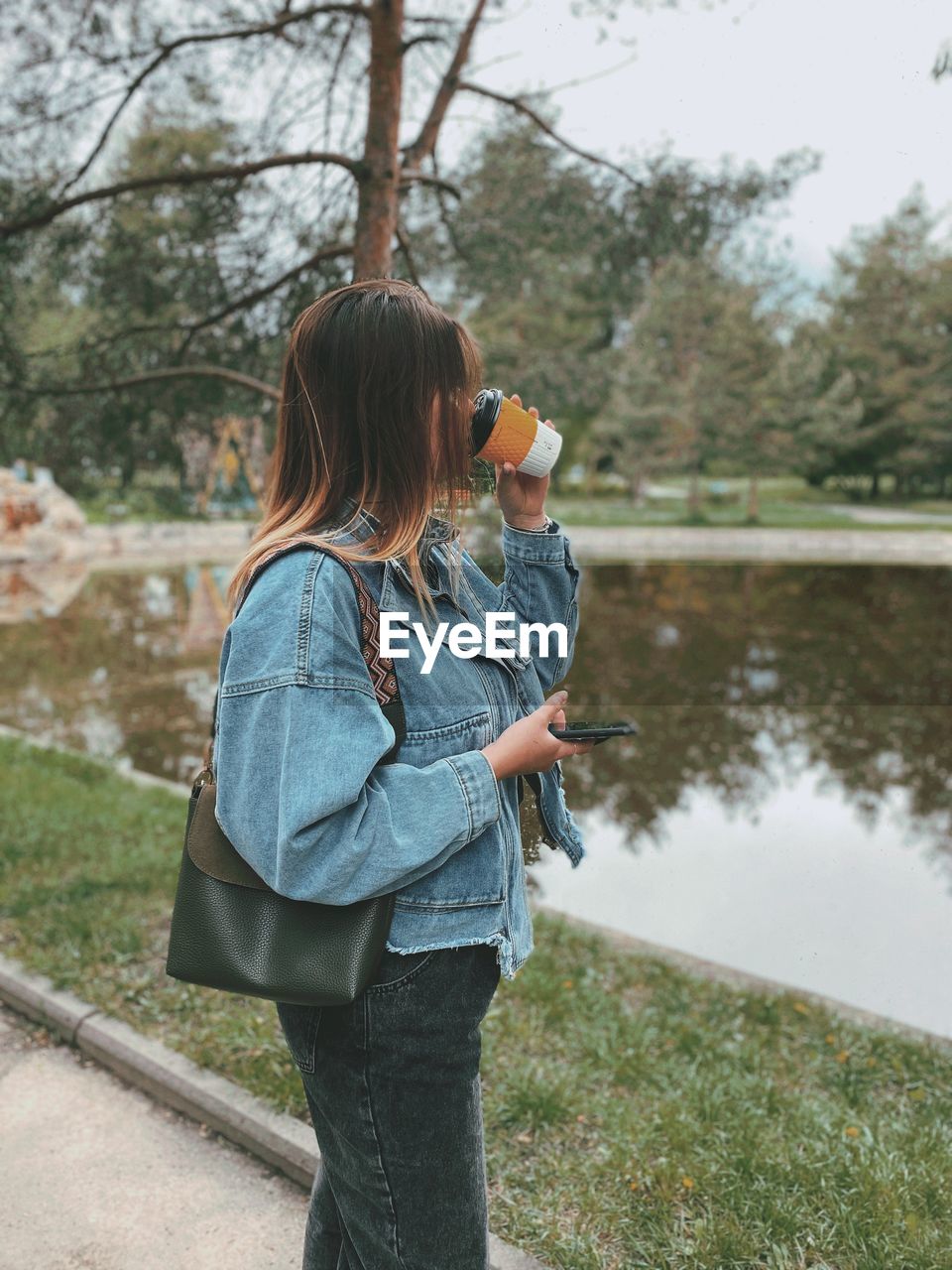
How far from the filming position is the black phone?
3.73ft

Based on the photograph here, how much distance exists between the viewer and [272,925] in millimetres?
1026

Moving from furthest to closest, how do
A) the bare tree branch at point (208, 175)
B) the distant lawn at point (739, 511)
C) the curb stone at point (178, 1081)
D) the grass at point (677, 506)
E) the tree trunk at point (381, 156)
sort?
the distant lawn at point (739, 511)
the grass at point (677, 506)
the bare tree branch at point (208, 175)
the tree trunk at point (381, 156)
the curb stone at point (178, 1081)

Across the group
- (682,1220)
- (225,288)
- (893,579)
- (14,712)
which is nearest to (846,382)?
(893,579)

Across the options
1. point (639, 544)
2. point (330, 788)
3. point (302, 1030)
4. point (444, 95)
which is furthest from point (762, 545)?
point (330, 788)

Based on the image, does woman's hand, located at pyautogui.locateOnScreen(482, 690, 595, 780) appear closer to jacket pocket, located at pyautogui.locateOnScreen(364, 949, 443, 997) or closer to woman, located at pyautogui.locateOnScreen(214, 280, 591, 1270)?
woman, located at pyautogui.locateOnScreen(214, 280, 591, 1270)

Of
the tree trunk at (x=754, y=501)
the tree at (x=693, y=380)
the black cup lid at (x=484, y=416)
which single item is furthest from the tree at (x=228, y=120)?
the tree trunk at (x=754, y=501)

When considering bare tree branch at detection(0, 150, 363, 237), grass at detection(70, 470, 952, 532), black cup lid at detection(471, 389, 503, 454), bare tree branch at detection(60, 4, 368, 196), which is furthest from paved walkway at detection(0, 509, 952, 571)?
bare tree branch at detection(60, 4, 368, 196)

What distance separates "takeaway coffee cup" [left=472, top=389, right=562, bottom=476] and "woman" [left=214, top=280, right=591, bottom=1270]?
1.9 inches

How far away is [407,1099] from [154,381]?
4122 mm

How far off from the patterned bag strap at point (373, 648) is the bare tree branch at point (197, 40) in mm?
3306

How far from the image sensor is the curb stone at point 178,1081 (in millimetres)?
2146

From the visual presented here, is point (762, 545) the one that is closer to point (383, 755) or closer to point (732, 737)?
point (732, 737)

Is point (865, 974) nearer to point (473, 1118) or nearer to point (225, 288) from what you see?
point (473, 1118)

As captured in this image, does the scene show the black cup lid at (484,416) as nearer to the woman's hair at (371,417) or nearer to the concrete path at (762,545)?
the woman's hair at (371,417)
